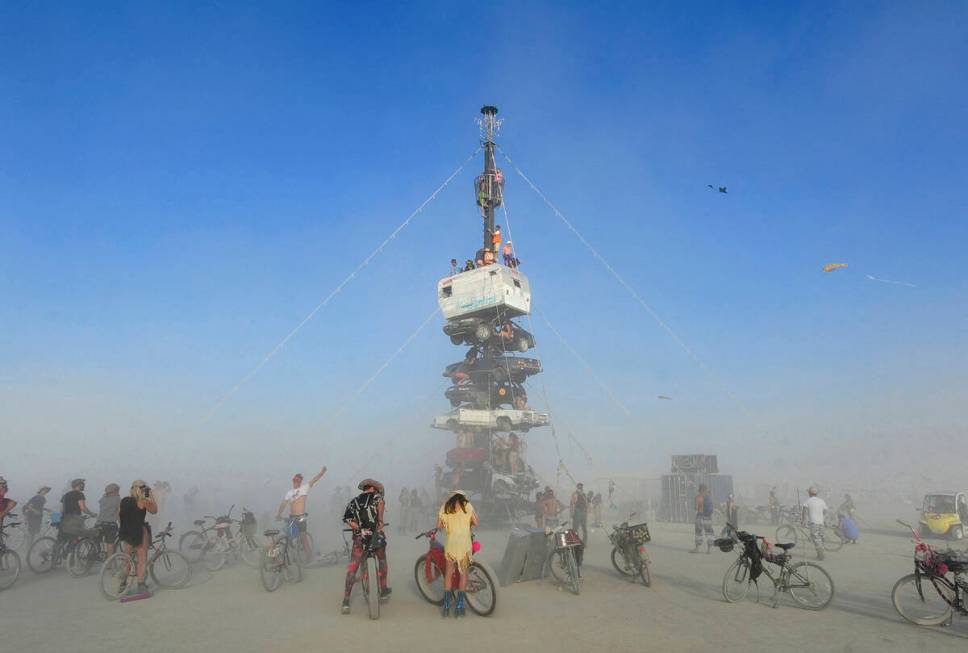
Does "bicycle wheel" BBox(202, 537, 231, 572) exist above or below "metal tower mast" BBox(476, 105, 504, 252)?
below

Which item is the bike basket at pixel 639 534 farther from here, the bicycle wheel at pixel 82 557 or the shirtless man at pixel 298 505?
the bicycle wheel at pixel 82 557

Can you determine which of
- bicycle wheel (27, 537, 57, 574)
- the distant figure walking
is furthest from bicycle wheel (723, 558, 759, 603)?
bicycle wheel (27, 537, 57, 574)

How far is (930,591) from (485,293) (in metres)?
24.2

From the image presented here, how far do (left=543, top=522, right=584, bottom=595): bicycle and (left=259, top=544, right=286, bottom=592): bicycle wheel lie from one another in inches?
225

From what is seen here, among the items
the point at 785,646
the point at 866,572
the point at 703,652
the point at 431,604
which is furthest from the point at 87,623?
the point at 866,572

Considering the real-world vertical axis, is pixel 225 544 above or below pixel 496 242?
below

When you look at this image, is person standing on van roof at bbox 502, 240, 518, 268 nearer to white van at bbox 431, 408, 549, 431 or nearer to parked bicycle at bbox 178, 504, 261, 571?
white van at bbox 431, 408, 549, 431

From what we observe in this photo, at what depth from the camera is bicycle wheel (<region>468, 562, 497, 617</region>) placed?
8336 millimetres

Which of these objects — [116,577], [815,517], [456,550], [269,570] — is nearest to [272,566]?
[269,570]

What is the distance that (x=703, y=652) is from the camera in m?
6.66

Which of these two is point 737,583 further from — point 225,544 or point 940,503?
point 940,503

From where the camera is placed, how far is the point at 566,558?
10.8 metres

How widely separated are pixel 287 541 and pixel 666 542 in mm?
14780

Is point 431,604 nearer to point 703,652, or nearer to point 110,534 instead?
point 703,652
